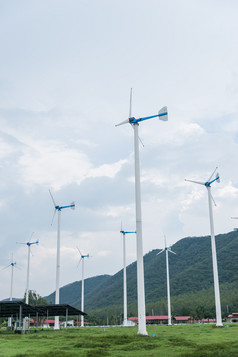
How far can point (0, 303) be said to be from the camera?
59406 mm

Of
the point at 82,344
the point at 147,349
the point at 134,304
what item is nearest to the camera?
the point at 147,349

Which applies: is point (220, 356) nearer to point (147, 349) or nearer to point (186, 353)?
point (186, 353)

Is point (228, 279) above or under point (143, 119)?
under

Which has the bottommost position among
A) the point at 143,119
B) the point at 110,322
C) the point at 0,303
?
the point at 110,322

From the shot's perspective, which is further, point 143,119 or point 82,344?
point 143,119

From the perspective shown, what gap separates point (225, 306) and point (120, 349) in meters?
140

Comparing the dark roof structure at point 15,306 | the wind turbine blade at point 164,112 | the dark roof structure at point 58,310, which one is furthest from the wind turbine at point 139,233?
the dark roof structure at point 58,310

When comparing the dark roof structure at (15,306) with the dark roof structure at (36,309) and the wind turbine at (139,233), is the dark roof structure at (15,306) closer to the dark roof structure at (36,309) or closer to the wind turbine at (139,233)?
the dark roof structure at (36,309)

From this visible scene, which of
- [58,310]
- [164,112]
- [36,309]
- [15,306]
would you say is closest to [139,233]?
[164,112]

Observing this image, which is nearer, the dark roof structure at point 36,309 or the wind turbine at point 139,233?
the wind turbine at point 139,233

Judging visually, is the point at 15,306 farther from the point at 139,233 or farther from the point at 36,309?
the point at 139,233

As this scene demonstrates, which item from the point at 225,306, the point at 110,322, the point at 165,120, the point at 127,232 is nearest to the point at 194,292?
the point at 225,306

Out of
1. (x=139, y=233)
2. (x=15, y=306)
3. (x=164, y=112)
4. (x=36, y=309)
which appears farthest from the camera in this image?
(x=36, y=309)

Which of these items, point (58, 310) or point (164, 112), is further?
point (58, 310)
